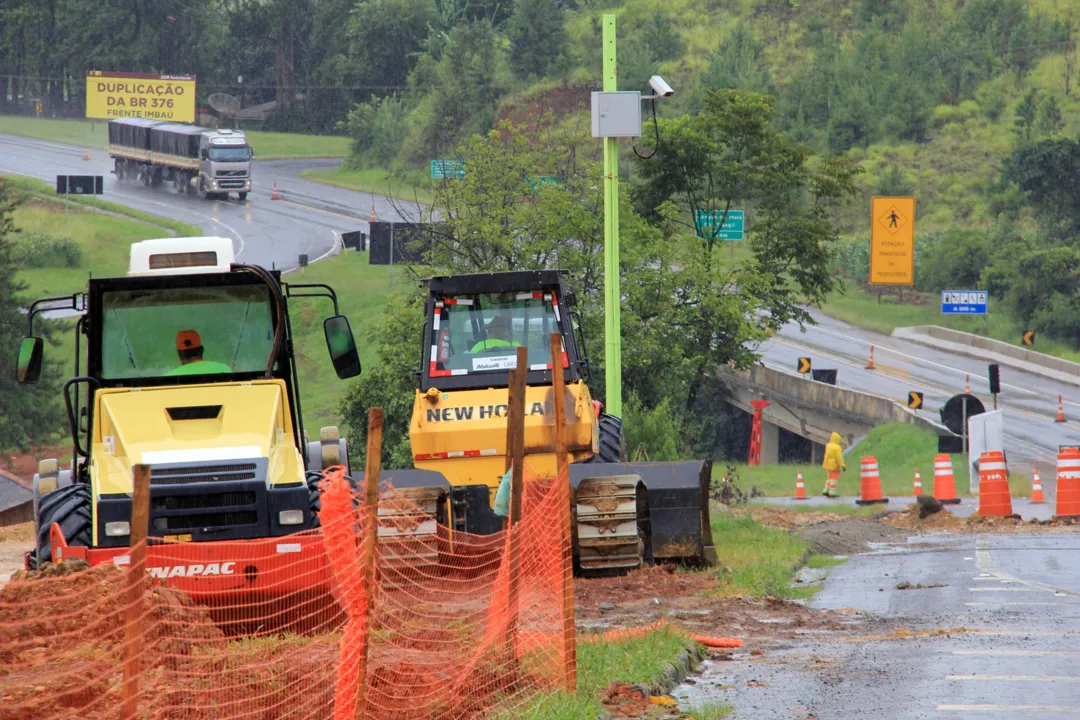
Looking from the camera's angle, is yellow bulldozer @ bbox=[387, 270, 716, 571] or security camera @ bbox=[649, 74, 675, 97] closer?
yellow bulldozer @ bbox=[387, 270, 716, 571]

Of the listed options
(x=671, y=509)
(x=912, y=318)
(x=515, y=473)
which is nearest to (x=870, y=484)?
(x=671, y=509)

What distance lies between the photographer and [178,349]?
11.6 metres

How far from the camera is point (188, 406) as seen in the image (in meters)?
11.1


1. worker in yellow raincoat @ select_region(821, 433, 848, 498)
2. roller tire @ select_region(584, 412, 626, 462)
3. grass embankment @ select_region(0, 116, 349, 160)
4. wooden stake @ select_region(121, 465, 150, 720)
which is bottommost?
worker in yellow raincoat @ select_region(821, 433, 848, 498)

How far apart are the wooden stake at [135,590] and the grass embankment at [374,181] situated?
227ft

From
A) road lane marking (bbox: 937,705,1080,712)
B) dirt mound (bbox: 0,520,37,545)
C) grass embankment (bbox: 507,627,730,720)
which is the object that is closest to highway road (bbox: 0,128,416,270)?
dirt mound (bbox: 0,520,37,545)

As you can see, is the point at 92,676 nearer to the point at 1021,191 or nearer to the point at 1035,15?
the point at 1021,191

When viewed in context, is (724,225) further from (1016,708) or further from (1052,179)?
(1016,708)

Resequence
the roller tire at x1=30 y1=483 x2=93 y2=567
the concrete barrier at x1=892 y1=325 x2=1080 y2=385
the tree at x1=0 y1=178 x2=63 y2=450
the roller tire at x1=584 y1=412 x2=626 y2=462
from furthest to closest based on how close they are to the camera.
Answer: the concrete barrier at x1=892 y1=325 x2=1080 y2=385, the tree at x1=0 y1=178 x2=63 y2=450, the roller tire at x1=584 y1=412 x2=626 y2=462, the roller tire at x1=30 y1=483 x2=93 y2=567

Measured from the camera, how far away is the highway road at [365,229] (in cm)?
5100

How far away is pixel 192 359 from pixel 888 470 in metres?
33.2

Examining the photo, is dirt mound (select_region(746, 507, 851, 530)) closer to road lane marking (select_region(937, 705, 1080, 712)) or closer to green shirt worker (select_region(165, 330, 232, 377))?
green shirt worker (select_region(165, 330, 232, 377))

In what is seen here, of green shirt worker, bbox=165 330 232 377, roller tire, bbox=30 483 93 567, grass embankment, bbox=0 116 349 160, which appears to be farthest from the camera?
grass embankment, bbox=0 116 349 160

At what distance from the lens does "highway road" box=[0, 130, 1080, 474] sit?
167 ft
